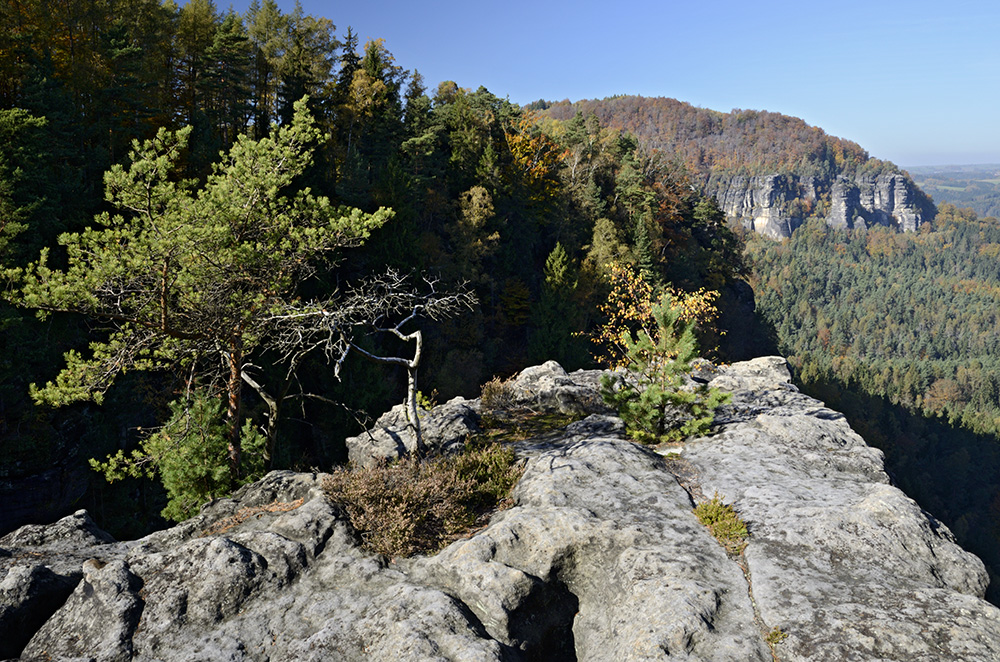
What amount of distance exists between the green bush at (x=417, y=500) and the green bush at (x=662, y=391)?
151 inches

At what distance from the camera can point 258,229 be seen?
12.0 m

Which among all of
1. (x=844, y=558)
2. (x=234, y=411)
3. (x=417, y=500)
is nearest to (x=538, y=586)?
(x=417, y=500)

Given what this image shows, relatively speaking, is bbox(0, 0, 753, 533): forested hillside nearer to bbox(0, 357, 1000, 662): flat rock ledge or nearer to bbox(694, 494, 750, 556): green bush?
bbox(0, 357, 1000, 662): flat rock ledge

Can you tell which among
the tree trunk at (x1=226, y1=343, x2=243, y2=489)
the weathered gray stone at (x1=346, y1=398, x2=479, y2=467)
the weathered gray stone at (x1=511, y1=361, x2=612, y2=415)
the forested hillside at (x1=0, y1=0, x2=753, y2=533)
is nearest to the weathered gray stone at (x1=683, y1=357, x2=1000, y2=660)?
the weathered gray stone at (x1=511, y1=361, x2=612, y2=415)

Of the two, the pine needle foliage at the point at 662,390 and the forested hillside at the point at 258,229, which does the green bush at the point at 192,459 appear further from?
the pine needle foliage at the point at 662,390

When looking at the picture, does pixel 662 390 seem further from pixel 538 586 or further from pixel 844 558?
pixel 538 586

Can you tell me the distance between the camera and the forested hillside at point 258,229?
11.2m

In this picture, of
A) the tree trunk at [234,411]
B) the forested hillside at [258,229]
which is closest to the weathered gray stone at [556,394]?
the forested hillside at [258,229]

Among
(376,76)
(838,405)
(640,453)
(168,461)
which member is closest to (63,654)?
(168,461)

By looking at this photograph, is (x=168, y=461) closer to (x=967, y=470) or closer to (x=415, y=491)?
(x=415, y=491)

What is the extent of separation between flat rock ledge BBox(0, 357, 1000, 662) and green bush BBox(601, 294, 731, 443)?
293cm

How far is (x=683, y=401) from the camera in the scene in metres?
12.2

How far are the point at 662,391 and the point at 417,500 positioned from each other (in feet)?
20.9

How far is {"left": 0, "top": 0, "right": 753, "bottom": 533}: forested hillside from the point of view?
11.2m
